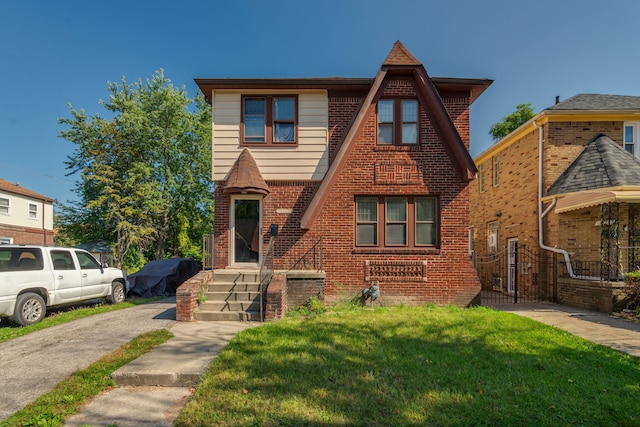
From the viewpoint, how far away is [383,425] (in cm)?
333

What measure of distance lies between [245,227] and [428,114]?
6.52m

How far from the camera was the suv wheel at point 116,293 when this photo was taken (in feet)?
33.4

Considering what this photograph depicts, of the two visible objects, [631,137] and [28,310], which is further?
[631,137]

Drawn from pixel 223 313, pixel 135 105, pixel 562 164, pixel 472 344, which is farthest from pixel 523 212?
pixel 135 105

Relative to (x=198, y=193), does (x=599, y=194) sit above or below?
below

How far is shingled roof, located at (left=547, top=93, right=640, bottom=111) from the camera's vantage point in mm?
10857

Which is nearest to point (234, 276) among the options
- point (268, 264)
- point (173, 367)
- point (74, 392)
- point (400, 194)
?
point (268, 264)

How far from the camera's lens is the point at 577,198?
9672 millimetres

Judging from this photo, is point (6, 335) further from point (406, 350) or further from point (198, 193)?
point (198, 193)

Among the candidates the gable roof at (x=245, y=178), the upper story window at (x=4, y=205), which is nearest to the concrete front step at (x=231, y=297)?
the gable roof at (x=245, y=178)

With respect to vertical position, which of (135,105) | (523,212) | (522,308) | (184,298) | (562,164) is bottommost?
(522,308)

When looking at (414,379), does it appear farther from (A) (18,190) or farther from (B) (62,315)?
(A) (18,190)

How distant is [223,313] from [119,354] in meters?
2.41

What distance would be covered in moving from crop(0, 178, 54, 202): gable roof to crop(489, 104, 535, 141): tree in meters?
37.8
